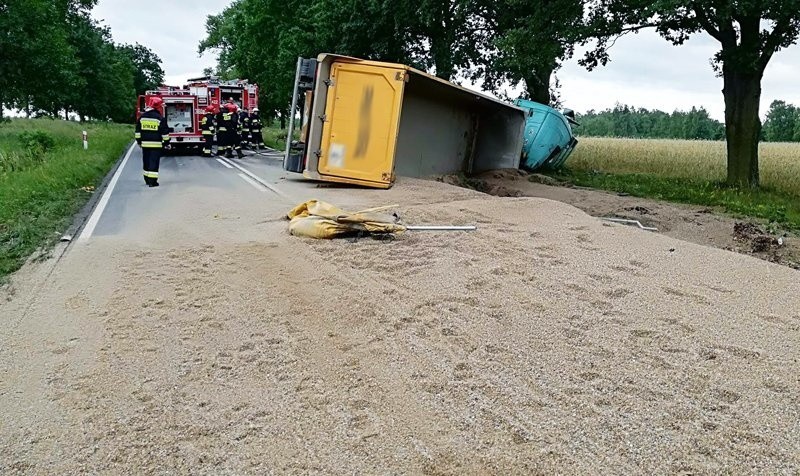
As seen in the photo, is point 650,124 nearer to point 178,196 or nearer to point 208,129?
point 208,129

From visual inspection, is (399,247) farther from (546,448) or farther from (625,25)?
(625,25)

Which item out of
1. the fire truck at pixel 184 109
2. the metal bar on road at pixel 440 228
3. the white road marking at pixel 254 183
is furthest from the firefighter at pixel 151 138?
the fire truck at pixel 184 109

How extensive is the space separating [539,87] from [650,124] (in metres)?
94.3

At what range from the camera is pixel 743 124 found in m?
14.9

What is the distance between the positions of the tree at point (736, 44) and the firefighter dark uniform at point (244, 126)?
12.4 meters

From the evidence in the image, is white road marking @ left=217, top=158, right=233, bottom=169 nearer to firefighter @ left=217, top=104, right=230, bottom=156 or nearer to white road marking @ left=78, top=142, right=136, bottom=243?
firefighter @ left=217, top=104, right=230, bottom=156

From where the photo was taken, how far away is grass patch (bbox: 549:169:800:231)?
Answer: 11.3 m

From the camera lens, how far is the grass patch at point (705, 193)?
11.3m

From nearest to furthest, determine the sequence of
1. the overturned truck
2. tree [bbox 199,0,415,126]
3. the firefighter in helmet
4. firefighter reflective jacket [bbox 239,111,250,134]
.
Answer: the overturned truck, the firefighter in helmet, tree [bbox 199,0,415,126], firefighter reflective jacket [bbox 239,111,250,134]

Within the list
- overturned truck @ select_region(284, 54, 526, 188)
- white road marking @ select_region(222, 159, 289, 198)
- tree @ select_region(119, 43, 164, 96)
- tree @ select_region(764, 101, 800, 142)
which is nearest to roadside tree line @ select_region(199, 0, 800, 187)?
overturned truck @ select_region(284, 54, 526, 188)

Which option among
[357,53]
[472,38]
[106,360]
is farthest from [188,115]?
[106,360]

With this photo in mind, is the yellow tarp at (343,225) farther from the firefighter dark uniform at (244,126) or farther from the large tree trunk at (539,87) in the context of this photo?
the large tree trunk at (539,87)

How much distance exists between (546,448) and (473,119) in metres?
13.7

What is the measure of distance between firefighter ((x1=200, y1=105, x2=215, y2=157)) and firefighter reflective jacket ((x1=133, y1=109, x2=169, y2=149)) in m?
8.23
